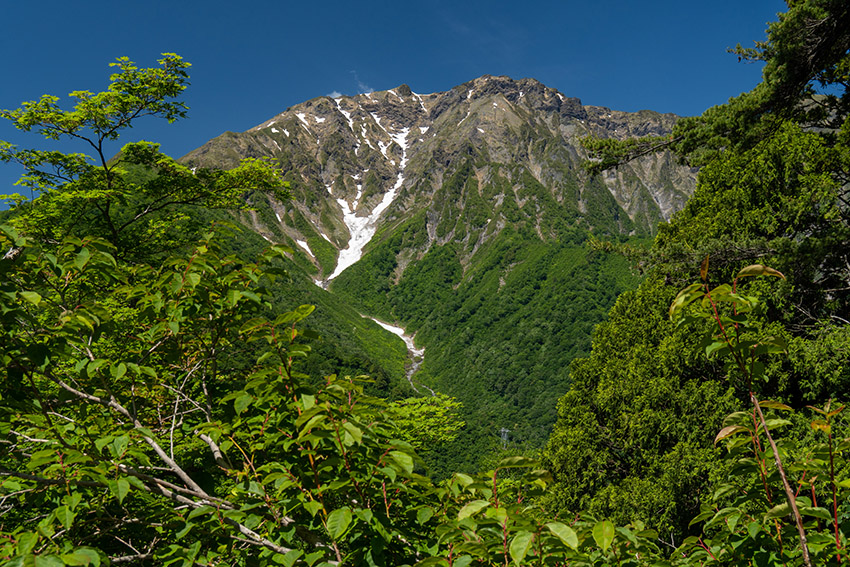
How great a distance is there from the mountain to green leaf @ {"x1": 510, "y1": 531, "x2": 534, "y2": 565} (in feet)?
174

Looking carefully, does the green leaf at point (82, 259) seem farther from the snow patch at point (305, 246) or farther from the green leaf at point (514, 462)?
the snow patch at point (305, 246)

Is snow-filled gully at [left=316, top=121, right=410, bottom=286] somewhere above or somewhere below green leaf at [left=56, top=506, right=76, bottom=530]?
above

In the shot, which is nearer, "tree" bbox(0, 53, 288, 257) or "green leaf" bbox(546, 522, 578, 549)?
"green leaf" bbox(546, 522, 578, 549)

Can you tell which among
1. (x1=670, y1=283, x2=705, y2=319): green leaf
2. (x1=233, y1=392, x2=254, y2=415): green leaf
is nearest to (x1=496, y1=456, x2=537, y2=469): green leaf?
(x1=670, y1=283, x2=705, y2=319): green leaf

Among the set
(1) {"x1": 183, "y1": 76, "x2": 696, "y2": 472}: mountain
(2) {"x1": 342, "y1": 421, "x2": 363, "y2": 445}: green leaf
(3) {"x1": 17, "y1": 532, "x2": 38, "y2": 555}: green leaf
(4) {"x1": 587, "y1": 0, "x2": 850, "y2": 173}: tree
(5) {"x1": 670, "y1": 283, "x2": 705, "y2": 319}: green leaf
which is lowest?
(3) {"x1": 17, "y1": 532, "x2": 38, "y2": 555}: green leaf

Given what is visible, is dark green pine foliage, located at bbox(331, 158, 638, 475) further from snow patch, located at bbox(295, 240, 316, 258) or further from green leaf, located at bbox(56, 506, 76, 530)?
green leaf, located at bbox(56, 506, 76, 530)

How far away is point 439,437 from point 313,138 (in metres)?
185

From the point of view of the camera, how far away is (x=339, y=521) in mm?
1469

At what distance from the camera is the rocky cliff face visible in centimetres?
12875

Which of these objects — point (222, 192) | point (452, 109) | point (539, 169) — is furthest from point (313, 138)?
point (222, 192)

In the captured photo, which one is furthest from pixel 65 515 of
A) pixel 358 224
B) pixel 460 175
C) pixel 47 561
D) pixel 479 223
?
pixel 358 224

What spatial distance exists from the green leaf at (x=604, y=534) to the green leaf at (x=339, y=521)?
0.77m

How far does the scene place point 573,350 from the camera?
74438mm

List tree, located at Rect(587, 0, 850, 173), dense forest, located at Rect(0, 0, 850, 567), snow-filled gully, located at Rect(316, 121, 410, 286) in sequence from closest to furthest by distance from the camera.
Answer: dense forest, located at Rect(0, 0, 850, 567) → tree, located at Rect(587, 0, 850, 173) → snow-filled gully, located at Rect(316, 121, 410, 286)
